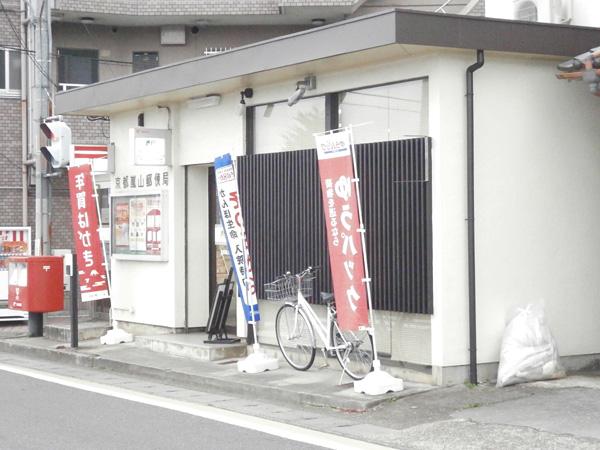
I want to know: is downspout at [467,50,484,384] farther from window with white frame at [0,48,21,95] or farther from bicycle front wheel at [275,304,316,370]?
window with white frame at [0,48,21,95]

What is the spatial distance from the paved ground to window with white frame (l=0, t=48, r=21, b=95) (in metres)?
16.1

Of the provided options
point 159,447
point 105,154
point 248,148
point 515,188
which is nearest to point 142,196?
point 105,154

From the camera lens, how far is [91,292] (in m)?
16.1

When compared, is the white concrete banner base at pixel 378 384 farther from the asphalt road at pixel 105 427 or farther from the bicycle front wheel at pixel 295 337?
the asphalt road at pixel 105 427

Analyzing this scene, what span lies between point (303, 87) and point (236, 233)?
1982 mm

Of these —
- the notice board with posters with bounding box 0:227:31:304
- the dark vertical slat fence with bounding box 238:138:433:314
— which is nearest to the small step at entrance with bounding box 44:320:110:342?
the notice board with posters with bounding box 0:227:31:304

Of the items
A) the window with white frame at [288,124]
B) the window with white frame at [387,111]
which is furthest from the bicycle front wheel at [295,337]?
the window with white frame at [387,111]

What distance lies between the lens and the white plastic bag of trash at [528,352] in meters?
10.7

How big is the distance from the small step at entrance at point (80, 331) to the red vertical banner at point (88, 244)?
0.90 m

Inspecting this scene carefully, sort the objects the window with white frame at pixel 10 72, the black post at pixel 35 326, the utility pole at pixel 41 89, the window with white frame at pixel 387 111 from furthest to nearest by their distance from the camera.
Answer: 1. the window with white frame at pixel 10 72
2. the utility pole at pixel 41 89
3. the black post at pixel 35 326
4. the window with white frame at pixel 387 111

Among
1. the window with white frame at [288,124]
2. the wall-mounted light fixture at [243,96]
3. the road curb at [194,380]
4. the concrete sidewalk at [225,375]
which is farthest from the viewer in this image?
the wall-mounted light fixture at [243,96]

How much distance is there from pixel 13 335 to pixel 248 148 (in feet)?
21.7

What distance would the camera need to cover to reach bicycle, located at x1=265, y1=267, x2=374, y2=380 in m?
11.6

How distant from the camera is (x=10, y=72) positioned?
2589 centimetres
